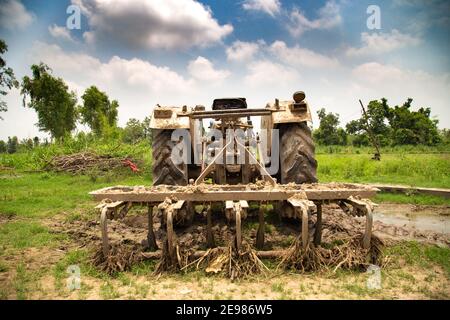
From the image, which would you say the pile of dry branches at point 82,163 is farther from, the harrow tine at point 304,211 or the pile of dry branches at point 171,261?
the harrow tine at point 304,211

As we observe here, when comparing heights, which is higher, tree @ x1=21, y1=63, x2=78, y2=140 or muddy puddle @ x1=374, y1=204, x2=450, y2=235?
tree @ x1=21, y1=63, x2=78, y2=140

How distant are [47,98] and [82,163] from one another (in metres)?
16.2

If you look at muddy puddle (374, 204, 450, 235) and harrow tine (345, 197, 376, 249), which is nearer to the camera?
harrow tine (345, 197, 376, 249)

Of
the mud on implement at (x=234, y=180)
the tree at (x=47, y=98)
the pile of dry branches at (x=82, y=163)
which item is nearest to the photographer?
the mud on implement at (x=234, y=180)

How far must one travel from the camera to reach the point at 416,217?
20.7ft

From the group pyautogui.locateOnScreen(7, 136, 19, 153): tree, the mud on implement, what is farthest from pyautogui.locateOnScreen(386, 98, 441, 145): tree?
pyautogui.locateOnScreen(7, 136, 19, 153): tree

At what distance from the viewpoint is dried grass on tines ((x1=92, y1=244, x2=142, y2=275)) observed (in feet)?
11.6

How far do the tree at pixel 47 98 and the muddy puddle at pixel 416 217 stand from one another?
2360 cm

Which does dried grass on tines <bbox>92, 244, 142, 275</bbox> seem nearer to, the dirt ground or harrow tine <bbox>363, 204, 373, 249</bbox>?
the dirt ground

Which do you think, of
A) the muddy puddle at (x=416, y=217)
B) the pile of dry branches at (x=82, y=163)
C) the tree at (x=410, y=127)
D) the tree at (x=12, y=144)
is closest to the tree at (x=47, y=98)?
the pile of dry branches at (x=82, y=163)

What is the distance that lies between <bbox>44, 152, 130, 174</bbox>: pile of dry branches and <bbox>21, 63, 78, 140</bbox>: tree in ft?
42.9

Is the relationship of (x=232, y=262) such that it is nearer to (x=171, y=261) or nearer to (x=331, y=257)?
(x=171, y=261)

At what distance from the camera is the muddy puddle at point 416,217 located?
5593 mm
